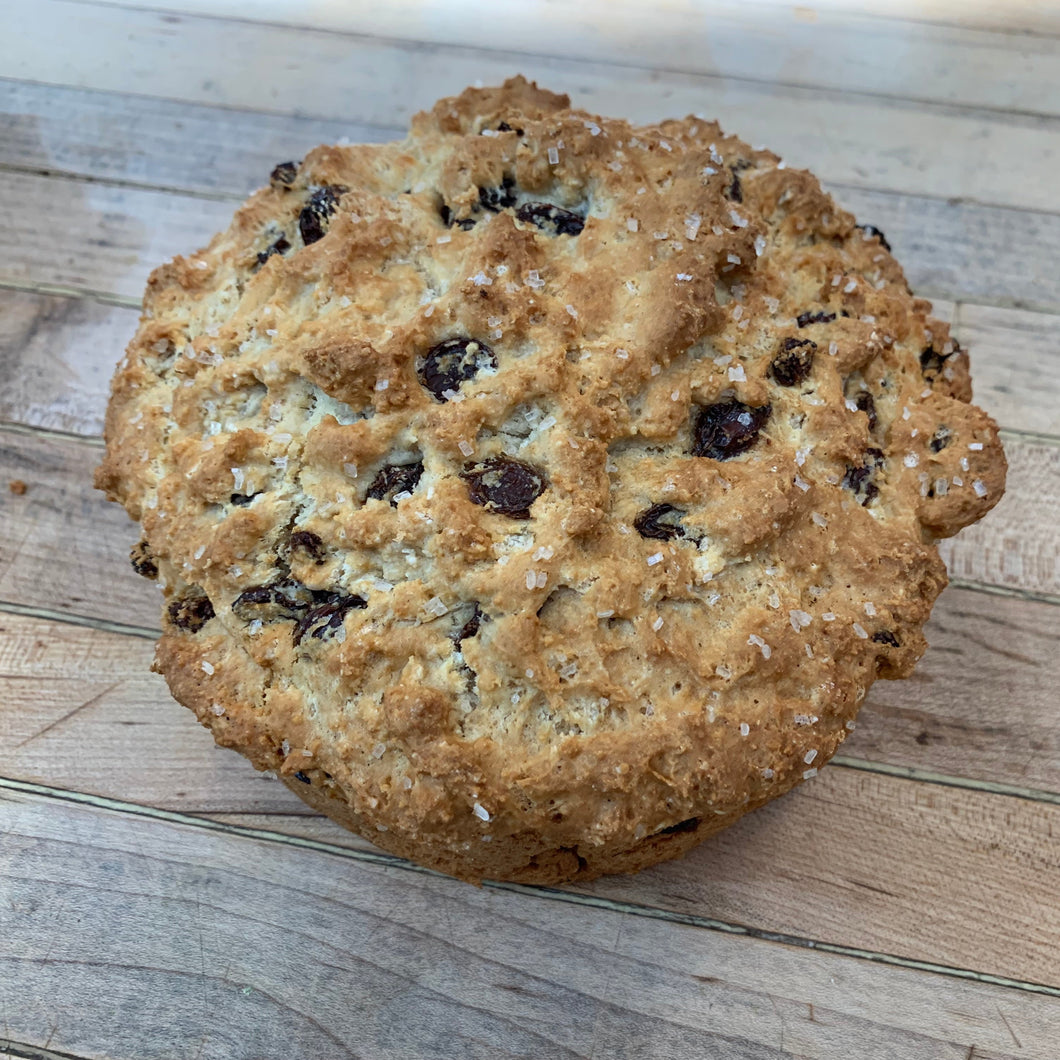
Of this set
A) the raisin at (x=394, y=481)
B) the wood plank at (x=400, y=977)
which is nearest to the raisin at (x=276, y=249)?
the raisin at (x=394, y=481)

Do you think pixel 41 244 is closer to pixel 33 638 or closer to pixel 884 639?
pixel 33 638

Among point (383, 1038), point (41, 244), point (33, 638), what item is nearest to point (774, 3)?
point (41, 244)

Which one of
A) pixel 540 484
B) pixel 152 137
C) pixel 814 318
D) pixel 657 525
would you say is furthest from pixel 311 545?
pixel 152 137

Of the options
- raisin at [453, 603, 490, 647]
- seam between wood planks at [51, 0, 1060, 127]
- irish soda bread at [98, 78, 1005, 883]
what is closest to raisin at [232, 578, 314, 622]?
irish soda bread at [98, 78, 1005, 883]

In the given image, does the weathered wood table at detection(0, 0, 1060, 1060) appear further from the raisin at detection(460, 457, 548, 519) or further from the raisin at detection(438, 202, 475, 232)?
the raisin at detection(438, 202, 475, 232)

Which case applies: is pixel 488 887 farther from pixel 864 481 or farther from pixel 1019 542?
pixel 1019 542
